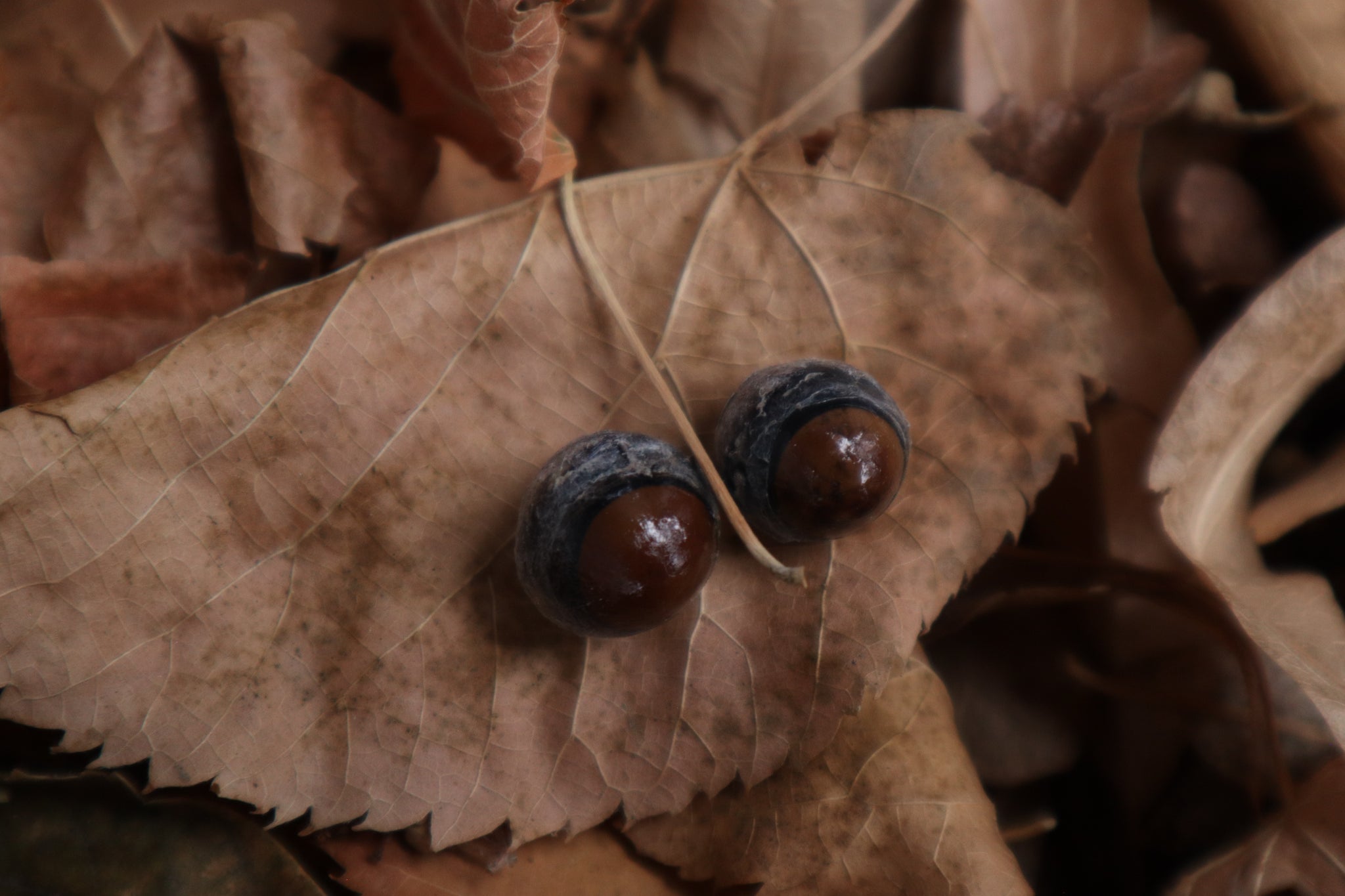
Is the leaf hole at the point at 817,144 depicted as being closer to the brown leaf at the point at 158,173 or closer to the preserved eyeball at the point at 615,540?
the preserved eyeball at the point at 615,540

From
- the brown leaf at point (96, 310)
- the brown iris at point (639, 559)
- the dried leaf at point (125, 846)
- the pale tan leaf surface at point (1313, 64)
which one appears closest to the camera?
the brown iris at point (639, 559)

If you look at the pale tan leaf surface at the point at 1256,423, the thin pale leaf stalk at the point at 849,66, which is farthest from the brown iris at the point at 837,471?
the thin pale leaf stalk at the point at 849,66

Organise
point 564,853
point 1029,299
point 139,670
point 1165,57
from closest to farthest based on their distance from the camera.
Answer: point 139,670
point 564,853
point 1029,299
point 1165,57

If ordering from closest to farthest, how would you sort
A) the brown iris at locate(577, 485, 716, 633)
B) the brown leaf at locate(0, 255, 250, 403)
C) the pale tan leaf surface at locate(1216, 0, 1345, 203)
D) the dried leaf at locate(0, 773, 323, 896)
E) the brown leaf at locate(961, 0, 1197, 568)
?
the brown iris at locate(577, 485, 716, 633) → the dried leaf at locate(0, 773, 323, 896) → the brown leaf at locate(0, 255, 250, 403) → the brown leaf at locate(961, 0, 1197, 568) → the pale tan leaf surface at locate(1216, 0, 1345, 203)

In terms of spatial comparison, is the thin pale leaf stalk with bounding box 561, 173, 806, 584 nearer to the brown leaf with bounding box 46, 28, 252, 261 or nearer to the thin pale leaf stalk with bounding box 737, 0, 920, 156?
the thin pale leaf stalk with bounding box 737, 0, 920, 156

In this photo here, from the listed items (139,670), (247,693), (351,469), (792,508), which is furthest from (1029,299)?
(139,670)

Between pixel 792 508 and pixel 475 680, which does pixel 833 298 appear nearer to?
pixel 792 508

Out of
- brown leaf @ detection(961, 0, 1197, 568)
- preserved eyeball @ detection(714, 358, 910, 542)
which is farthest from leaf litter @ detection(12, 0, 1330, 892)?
preserved eyeball @ detection(714, 358, 910, 542)
